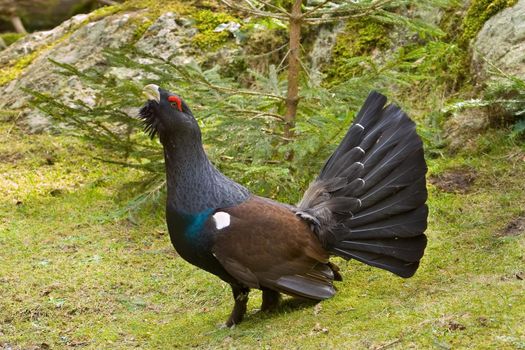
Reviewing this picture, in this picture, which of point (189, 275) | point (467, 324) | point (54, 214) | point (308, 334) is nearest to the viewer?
point (467, 324)

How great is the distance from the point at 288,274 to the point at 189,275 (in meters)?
1.89

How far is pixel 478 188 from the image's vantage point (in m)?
7.56

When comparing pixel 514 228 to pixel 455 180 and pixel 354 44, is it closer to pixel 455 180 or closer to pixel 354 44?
pixel 455 180

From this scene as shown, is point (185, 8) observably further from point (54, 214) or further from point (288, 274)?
point (288, 274)

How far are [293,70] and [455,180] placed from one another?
216cm

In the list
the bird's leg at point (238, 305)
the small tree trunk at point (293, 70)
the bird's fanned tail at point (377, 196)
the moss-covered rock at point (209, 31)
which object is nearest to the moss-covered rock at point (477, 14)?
the small tree trunk at point (293, 70)

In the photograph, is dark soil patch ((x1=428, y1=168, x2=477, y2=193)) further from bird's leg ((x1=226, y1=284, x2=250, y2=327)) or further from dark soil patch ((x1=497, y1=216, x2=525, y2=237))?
bird's leg ((x1=226, y1=284, x2=250, y2=327))

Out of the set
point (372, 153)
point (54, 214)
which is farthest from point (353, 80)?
point (54, 214)

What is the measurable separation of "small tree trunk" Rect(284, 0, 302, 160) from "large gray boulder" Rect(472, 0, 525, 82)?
6.83 ft

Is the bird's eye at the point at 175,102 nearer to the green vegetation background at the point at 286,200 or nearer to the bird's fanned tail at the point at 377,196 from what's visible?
the bird's fanned tail at the point at 377,196

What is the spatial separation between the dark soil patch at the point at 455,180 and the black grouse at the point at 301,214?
256cm

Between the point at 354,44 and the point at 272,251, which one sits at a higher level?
the point at 354,44

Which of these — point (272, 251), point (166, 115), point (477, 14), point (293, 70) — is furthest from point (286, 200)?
point (477, 14)

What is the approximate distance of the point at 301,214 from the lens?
18.0 feet
